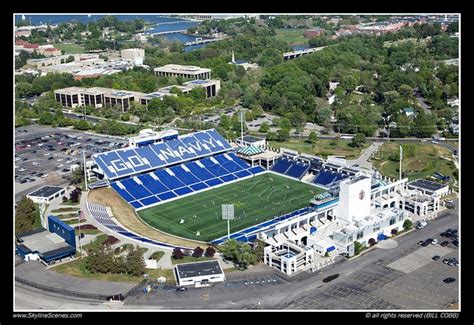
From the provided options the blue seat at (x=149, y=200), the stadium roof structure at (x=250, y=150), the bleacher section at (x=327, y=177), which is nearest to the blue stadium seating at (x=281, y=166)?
the stadium roof structure at (x=250, y=150)

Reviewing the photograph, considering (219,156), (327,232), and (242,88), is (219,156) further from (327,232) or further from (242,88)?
(242,88)

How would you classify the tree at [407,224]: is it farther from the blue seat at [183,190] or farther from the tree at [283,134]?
the tree at [283,134]

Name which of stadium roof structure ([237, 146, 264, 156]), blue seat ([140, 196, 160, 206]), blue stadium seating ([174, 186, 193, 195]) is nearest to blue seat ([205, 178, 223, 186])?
blue stadium seating ([174, 186, 193, 195])

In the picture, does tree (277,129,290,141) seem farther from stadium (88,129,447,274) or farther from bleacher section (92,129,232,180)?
bleacher section (92,129,232,180)

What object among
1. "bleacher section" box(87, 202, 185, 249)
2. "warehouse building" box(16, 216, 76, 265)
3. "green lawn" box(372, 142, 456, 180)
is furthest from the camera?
"green lawn" box(372, 142, 456, 180)

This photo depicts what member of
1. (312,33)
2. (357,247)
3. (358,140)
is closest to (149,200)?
(357,247)
